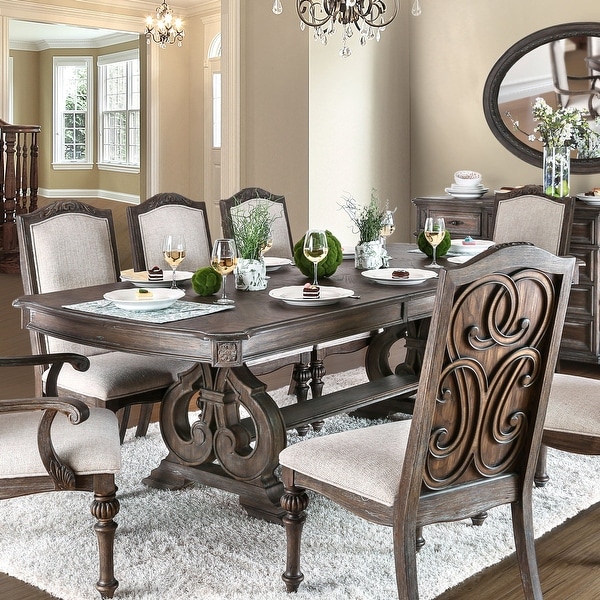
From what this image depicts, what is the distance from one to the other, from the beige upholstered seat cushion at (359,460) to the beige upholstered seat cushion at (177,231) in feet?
5.47

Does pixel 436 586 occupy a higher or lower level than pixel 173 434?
lower

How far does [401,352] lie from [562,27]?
7.36ft

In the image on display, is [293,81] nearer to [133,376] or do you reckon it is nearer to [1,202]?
[133,376]

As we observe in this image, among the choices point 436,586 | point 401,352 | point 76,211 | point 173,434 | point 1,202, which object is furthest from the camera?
Answer: point 1,202

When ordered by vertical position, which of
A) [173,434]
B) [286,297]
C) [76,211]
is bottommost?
[173,434]

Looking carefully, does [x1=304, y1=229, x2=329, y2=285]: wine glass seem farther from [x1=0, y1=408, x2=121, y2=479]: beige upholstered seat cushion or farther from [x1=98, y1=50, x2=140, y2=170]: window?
[x1=98, y1=50, x2=140, y2=170]: window

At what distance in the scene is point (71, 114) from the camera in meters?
14.2

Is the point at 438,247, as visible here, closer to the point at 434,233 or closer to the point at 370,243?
the point at 434,233

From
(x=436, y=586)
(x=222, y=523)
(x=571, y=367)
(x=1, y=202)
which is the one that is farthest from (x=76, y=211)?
(x=1, y=202)

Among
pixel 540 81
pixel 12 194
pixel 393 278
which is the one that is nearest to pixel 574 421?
pixel 393 278

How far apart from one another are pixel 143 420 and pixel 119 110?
33.1 feet

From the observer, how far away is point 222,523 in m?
2.93

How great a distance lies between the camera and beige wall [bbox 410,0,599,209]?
580 cm

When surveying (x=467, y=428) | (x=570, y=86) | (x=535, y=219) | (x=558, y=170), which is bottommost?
(x=467, y=428)
